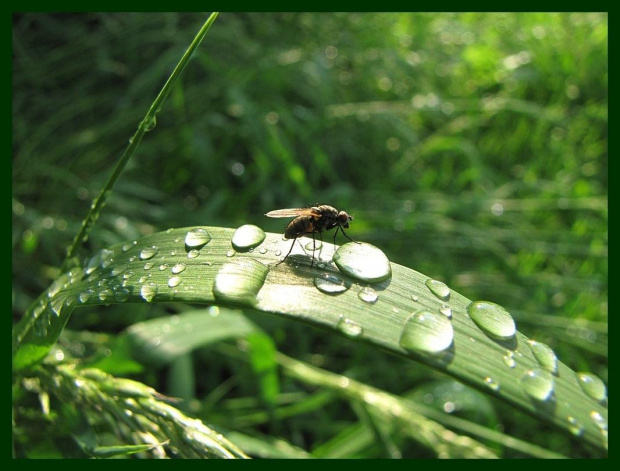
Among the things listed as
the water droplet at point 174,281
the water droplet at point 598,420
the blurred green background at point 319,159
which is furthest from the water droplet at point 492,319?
the blurred green background at point 319,159

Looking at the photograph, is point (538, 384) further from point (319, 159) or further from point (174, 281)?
point (319, 159)

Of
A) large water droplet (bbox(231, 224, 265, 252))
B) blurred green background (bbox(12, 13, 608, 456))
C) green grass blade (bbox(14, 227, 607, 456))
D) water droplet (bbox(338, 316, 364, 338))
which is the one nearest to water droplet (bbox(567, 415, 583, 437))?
green grass blade (bbox(14, 227, 607, 456))

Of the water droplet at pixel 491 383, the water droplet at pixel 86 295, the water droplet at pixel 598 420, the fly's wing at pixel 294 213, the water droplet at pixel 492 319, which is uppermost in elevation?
the fly's wing at pixel 294 213

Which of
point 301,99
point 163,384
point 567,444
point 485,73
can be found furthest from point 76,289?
point 485,73

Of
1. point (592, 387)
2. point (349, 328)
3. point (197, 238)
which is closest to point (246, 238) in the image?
point (197, 238)

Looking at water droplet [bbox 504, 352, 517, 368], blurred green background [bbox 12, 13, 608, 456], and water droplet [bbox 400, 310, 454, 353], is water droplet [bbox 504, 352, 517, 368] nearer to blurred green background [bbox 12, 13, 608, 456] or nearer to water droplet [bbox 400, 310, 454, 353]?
water droplet [bbox 400, 310, 454, 353]

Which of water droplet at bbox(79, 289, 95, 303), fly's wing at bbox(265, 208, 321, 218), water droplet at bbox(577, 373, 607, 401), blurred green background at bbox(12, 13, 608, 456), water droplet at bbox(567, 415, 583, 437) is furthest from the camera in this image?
blurred green background at bbox(12, 13, 608, 456)

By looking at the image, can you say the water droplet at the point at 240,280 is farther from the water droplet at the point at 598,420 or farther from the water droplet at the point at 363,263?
the water droplet at the point at 598,420

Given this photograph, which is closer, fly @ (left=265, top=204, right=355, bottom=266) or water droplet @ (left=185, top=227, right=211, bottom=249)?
water droplet @ (left=185, top=227, right=211, bottom=249)
